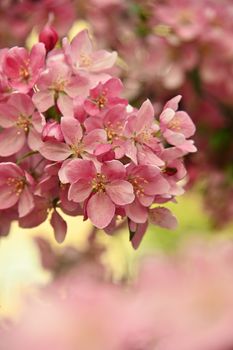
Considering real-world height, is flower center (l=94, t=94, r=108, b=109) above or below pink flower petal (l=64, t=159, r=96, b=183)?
above

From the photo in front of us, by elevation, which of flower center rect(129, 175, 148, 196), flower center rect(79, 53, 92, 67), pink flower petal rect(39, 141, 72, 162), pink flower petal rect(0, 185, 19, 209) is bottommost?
pink flower petal rect(0, 185, 19, 209)

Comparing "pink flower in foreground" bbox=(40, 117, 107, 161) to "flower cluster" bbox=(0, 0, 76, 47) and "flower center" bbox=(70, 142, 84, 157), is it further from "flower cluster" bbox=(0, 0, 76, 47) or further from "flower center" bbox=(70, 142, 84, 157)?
"flower cluster" bbox=(0, 0, 76, 47)

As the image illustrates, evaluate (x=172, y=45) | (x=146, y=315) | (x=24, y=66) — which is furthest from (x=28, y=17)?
(x=146, y=315)

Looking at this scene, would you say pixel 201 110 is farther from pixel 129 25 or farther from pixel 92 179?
pixel 92 179

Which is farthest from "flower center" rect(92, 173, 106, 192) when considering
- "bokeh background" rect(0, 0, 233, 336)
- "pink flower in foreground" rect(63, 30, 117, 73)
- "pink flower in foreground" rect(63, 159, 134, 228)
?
"bokeh background" rect(0, 0, 233, 336)

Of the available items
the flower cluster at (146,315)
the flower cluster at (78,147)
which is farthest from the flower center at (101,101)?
the flower cluster at (146,315)

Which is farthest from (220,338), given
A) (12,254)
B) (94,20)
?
(12,254)
